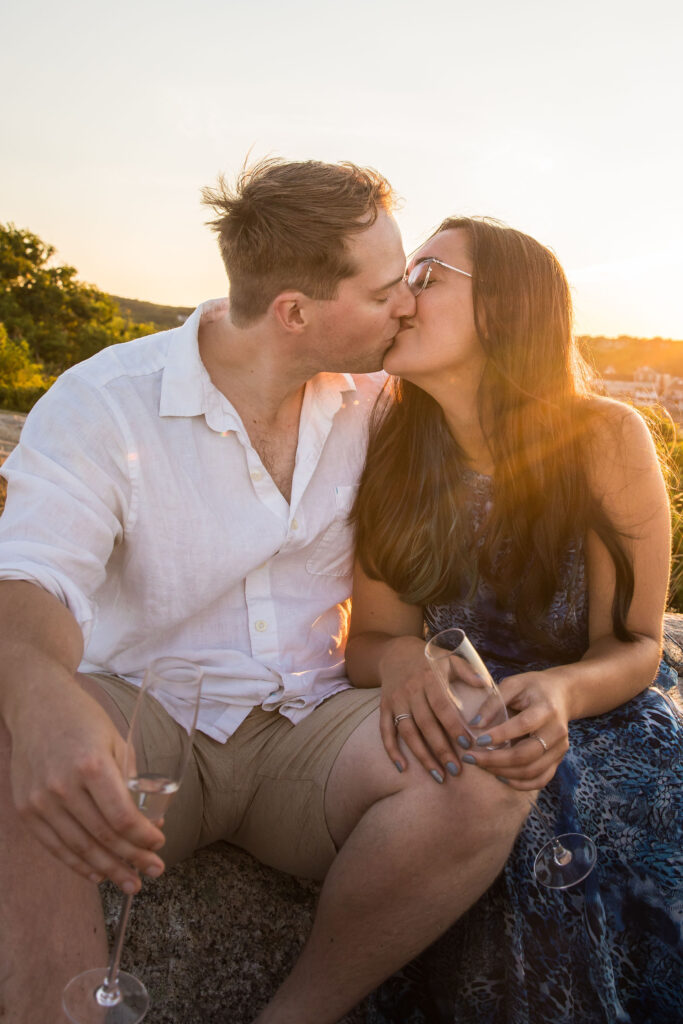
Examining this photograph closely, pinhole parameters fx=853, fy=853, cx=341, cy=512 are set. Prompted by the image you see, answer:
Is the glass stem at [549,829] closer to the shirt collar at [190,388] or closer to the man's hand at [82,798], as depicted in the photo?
the man's hand at [82,798]

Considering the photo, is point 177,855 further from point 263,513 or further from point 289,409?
point 289,409

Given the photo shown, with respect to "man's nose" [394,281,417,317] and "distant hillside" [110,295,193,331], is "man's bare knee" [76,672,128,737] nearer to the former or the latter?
"man's nose" [394,281,417,317]

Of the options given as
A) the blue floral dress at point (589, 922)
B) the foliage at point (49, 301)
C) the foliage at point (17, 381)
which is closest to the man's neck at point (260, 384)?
the blue floral dress at point (589, 922)

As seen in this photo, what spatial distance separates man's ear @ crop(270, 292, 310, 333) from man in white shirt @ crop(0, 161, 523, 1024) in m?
0.01

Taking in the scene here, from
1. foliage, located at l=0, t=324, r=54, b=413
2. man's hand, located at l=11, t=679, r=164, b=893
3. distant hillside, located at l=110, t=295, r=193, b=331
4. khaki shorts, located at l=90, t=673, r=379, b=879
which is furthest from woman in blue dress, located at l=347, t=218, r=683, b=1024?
distant hillside, located at l=110, t=295, r=193, b=331

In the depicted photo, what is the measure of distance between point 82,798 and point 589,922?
1497mm

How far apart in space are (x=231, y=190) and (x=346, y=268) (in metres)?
0.61

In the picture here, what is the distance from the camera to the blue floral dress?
7.75 feet

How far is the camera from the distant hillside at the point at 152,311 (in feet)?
321

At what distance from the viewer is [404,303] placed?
10.5 feet

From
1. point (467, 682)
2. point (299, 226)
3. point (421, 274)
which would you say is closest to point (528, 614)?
point (467, 682)

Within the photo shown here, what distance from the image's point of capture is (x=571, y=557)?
319 cm

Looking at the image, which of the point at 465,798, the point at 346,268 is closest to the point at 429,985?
the point at 465,798

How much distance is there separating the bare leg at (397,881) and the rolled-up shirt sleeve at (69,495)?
0.95m
